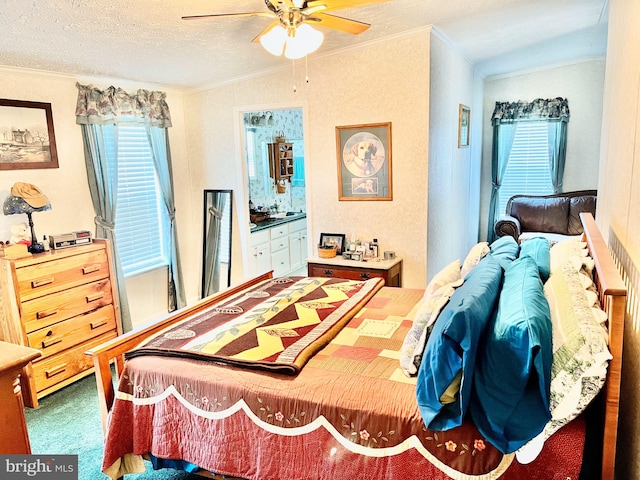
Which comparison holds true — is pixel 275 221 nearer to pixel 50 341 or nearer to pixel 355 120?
pixel 355 120

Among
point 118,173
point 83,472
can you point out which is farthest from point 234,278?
point 83,472

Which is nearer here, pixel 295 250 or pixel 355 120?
pixel 355 120

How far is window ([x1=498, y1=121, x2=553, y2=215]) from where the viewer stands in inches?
235

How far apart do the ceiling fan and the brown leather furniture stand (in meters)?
3.88

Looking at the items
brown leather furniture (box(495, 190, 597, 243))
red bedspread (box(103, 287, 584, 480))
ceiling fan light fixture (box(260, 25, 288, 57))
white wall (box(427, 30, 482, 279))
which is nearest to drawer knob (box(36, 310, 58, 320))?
red bedspread (box(103, 287, 584, 480))

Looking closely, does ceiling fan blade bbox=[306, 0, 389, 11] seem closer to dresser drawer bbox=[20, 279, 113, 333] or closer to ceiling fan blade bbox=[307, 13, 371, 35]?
ceiling fan blade bbox=[307, 13, 371, 35]

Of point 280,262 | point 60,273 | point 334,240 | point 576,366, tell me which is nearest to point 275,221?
point 280,262

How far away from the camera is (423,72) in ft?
11.7

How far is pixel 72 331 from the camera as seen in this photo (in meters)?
3.27

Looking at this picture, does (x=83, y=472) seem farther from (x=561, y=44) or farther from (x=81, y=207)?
(x=561, y=44)

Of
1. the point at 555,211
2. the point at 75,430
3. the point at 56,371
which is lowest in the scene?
the point at 75,430

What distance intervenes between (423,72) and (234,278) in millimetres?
2882

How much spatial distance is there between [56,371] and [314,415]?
2.38 m

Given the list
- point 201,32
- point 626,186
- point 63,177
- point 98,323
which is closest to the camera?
point 626,186
